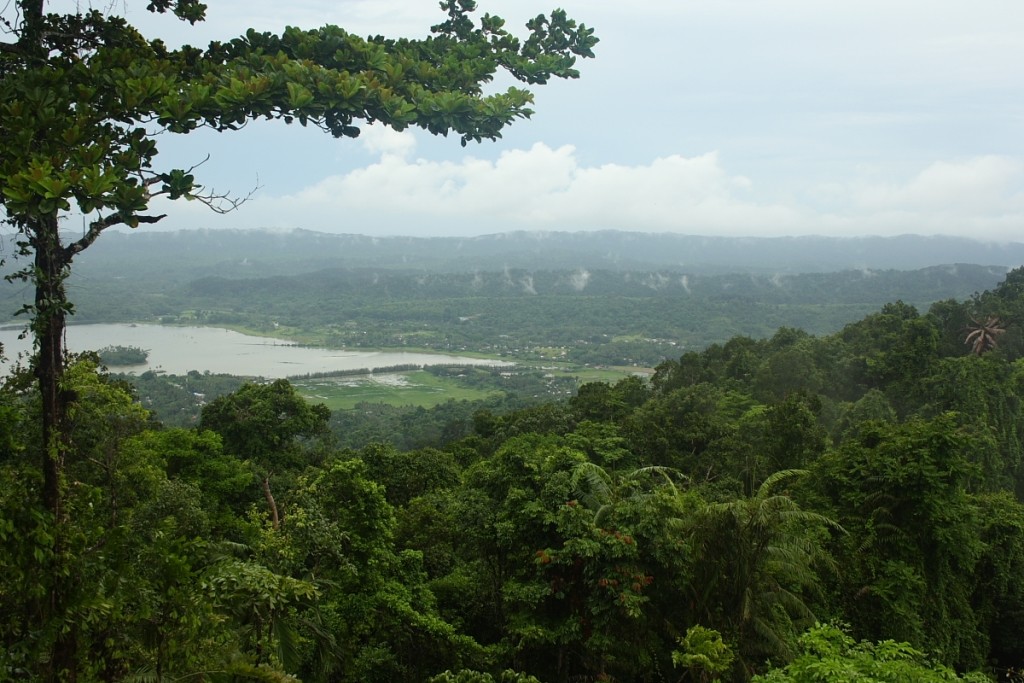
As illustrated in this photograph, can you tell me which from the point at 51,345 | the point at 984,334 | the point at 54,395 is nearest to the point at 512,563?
the point at 54,395

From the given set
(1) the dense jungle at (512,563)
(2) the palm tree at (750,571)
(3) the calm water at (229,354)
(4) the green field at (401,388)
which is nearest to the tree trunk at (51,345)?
(1) the dense jungle at (512,563)

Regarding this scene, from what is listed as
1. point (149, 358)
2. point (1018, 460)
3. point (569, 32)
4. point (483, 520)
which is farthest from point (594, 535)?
point (149, 358)

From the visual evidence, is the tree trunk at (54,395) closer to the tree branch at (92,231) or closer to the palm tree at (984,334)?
the tree branch at (92,231)

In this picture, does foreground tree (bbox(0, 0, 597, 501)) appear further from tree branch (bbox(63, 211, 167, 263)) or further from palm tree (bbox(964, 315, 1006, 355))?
palm tree (bbox(964, 315, 1006, 355))

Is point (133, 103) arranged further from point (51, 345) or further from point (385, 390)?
point (385, 390)

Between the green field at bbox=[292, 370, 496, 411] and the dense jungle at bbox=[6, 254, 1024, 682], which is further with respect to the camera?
the green field at bbox=[292, 370, 496, 411]

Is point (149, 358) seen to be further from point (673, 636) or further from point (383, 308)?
point (673, 636)

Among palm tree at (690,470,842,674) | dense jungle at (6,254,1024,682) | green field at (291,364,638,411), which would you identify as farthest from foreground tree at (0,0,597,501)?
green field at (291,364,638,411)
